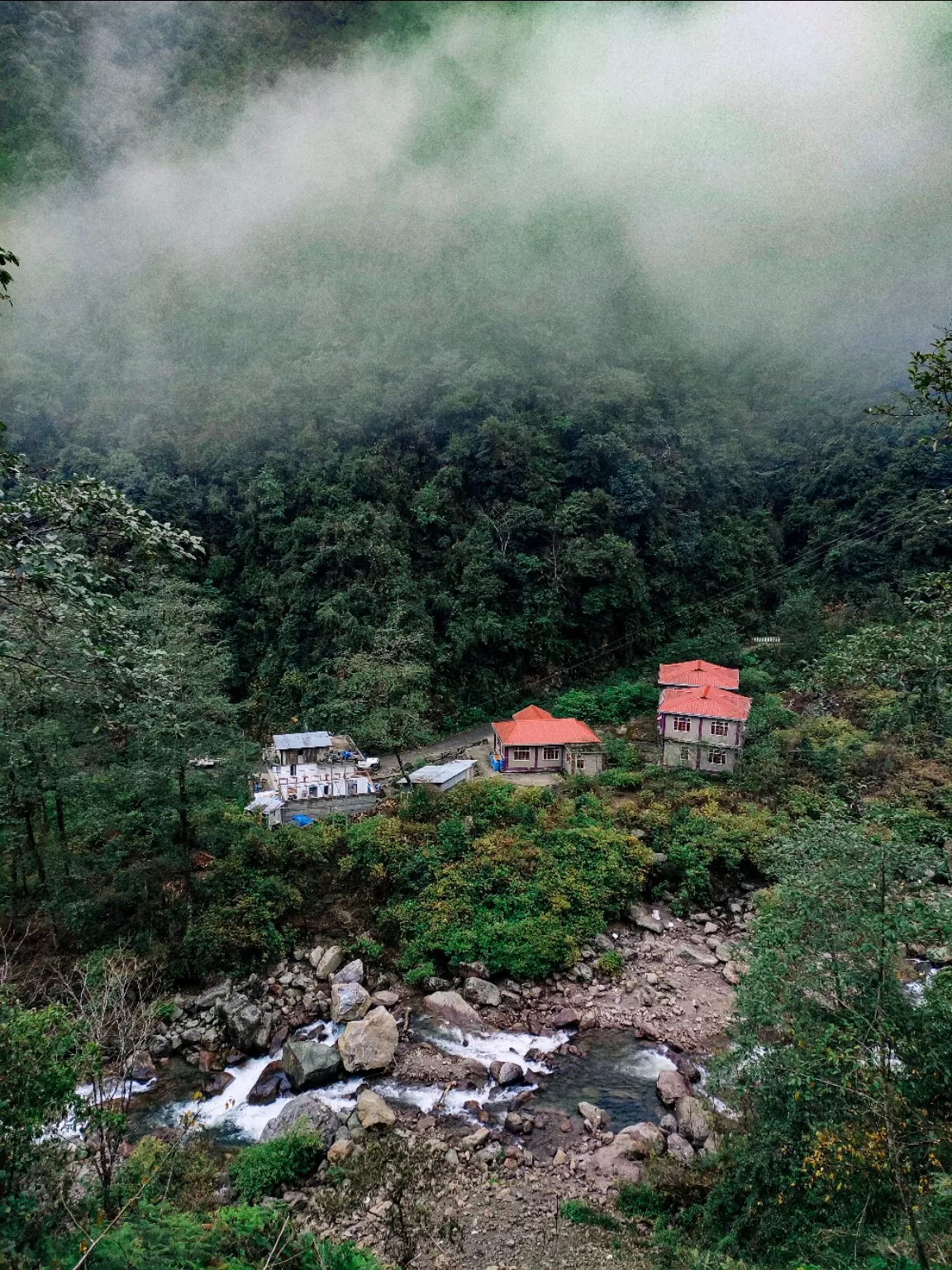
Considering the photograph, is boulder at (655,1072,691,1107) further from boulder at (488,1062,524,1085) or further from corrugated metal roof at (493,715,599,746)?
corrugated metal roof at (493,715,599,746)

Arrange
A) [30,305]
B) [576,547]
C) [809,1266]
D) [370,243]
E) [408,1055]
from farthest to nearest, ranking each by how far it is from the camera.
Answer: [370,243], [30,305], [576,547], [408,1055], [809,1266]

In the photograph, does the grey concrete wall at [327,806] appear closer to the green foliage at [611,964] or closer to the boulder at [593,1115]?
the green foliage at [611,964]

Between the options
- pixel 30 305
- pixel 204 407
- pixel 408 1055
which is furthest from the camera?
pixel 30 305

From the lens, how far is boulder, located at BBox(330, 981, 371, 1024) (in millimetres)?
11812

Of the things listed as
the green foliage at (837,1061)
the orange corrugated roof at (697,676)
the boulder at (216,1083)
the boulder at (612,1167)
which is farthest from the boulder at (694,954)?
the orange corrugated roof at (697,676)

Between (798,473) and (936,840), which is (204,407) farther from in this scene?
(936,840)

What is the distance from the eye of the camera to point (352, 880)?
14.7 metres

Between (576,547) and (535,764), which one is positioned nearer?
(535,764)

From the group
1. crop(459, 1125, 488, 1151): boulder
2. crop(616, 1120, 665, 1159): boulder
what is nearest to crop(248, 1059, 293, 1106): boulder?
crop(459, 1125, 488, 1151): boulder

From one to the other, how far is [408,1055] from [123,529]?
10289 mm

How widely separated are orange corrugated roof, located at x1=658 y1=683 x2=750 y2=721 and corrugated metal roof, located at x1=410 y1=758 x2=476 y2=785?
20.8 ft

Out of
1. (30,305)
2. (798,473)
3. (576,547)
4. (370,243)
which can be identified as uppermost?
(370,243)

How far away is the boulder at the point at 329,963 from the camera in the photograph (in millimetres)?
12797

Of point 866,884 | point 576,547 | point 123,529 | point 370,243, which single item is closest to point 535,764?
point 576,547
